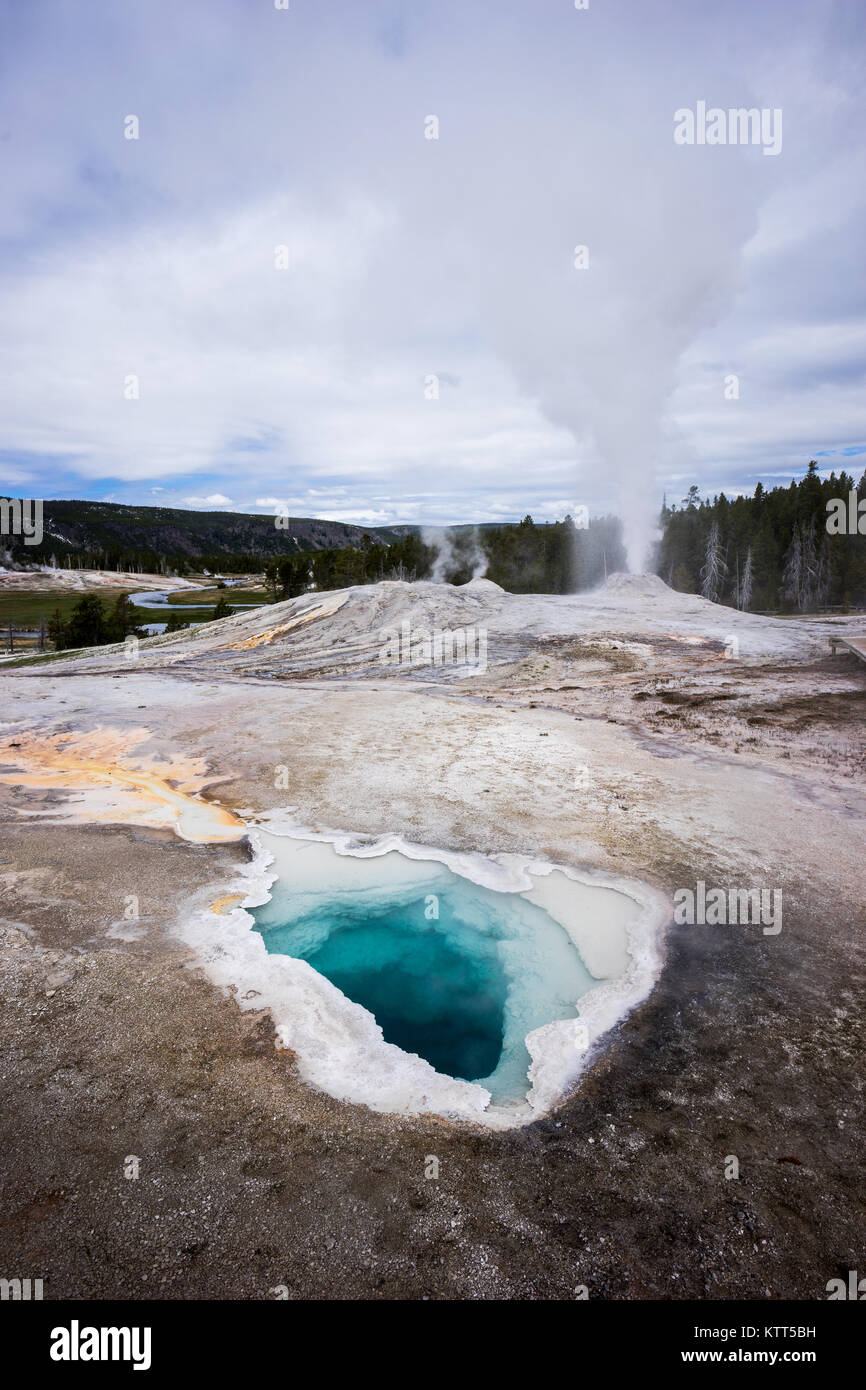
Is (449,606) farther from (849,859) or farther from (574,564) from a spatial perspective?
(574,564)

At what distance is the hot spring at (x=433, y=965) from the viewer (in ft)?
18.2

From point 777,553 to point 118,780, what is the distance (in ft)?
213

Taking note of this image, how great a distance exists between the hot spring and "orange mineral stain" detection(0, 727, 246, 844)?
4.87 ft

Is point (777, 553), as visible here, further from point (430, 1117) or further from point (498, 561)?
point (430, 1117)

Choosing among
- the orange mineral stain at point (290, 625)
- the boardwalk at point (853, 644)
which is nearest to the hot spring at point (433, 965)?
the boardwalk at point (853, 644)

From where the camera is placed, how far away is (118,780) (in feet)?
42.5

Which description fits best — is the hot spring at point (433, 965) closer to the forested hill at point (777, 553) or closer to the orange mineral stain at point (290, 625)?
the orange mineral stain at point (290, 625)

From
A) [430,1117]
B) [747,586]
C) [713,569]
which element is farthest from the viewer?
[713,569]

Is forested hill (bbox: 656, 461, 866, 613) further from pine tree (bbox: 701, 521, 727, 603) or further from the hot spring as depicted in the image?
the hot spring

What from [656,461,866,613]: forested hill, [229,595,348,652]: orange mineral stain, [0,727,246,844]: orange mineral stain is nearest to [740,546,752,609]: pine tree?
[656,461,866,613]: forested hill

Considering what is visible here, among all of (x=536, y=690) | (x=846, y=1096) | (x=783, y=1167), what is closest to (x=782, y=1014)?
(x=846, y=1096)

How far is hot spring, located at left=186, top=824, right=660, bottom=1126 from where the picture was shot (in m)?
5.54

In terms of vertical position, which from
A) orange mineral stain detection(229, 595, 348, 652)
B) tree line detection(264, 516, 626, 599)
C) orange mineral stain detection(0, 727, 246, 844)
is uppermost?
tree line detection(264, 516, 626, 599)

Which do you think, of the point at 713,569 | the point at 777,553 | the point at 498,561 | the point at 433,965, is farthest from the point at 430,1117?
the point at 498,561
